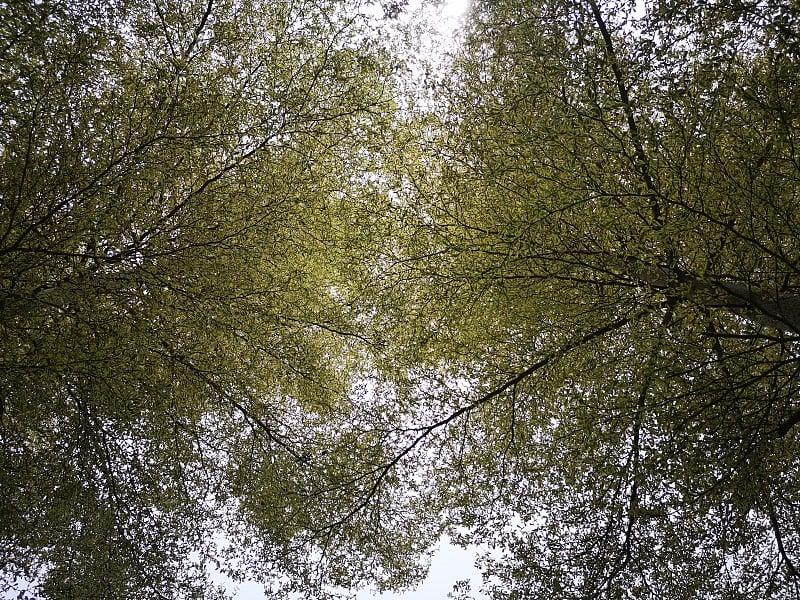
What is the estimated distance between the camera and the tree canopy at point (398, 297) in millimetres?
3531

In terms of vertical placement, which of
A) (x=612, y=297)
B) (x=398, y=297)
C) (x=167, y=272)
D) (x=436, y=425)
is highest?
(x=398, y=297)

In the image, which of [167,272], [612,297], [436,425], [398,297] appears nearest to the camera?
[612,297]

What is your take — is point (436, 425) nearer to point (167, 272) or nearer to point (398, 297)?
point (398, 297)

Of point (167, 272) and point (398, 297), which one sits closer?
point (167, 272)

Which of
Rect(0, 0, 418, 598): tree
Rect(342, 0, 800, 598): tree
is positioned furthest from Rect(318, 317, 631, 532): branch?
Rect(0, 0, 418, 598): tree

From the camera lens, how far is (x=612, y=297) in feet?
13.8

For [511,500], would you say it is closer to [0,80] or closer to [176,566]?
[176,566]

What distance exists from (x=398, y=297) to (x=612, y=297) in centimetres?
190

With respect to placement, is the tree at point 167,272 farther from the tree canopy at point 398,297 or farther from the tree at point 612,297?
the tree at point 612,297

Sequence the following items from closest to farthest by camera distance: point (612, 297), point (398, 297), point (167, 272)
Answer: point (612, 297), point (167, 272), point (398, 297)

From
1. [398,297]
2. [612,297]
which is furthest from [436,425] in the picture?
[612,297]

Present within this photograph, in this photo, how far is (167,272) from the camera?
441 centimetres

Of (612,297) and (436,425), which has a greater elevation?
(612,297)

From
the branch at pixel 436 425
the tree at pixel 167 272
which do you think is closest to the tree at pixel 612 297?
the branch at pixel 436 425
